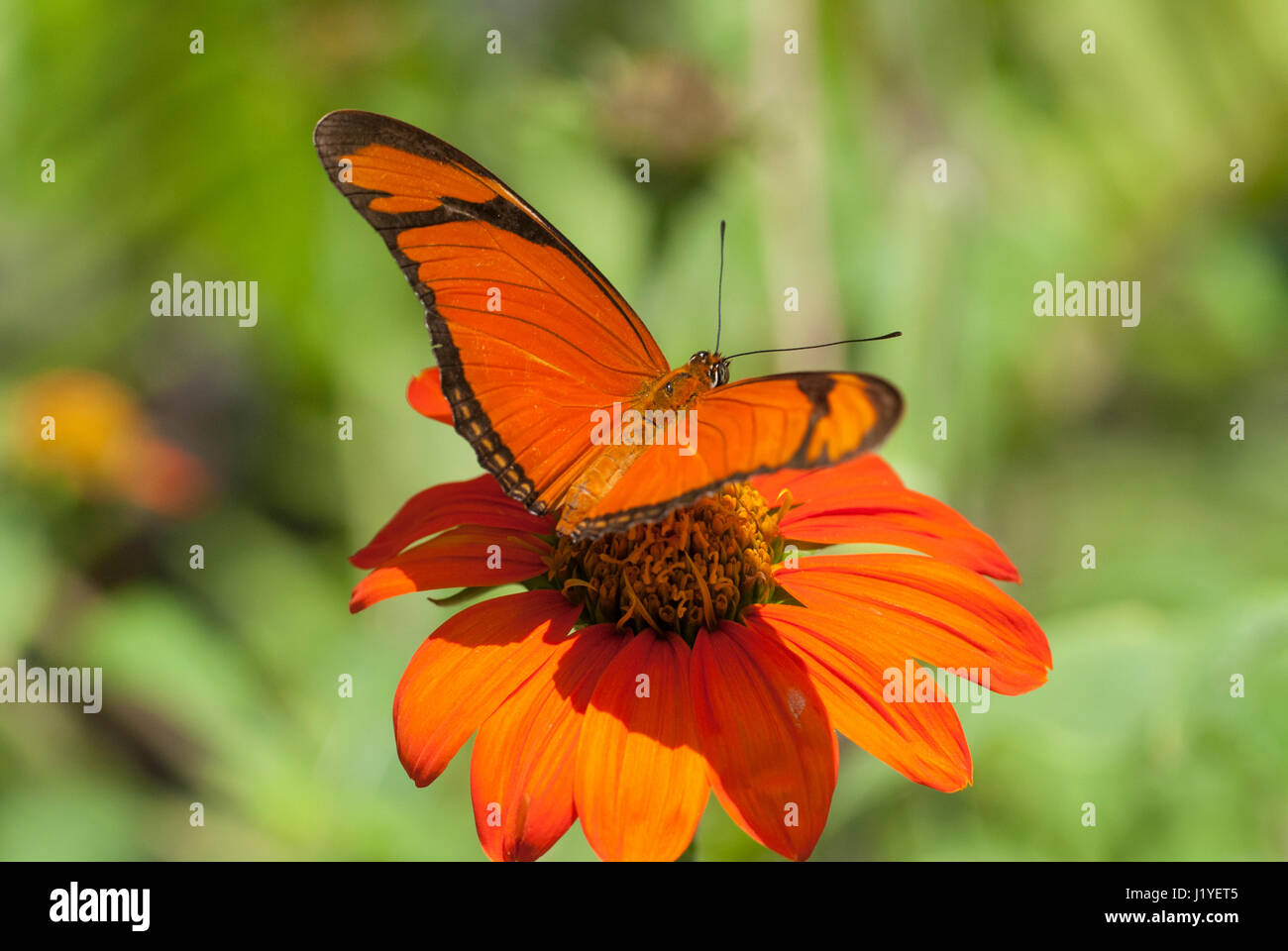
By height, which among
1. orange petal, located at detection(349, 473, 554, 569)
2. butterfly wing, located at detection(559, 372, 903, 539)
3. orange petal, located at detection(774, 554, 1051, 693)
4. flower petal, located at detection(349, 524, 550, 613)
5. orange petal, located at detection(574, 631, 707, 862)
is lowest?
orange petal, located at detection(574, 631, 707, 862)

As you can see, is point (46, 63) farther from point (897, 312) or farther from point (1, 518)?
point (897, 312)

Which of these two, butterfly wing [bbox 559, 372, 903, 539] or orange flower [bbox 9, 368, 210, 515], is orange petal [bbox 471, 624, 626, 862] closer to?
butterfly wing [bbox 559, 372, 903, 539]

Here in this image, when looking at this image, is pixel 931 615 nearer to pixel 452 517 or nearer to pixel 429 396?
pixel 452 517

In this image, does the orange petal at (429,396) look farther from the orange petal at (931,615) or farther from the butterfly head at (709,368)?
the orange petal at (931,615)

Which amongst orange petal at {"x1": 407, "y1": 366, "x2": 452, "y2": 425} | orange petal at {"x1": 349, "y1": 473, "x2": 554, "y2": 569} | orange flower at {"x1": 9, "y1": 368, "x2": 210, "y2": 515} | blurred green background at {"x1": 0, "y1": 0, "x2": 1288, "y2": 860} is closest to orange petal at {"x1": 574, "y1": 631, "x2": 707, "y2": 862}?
orange petal at {"x1": 349, "y1": 473, "x2": 554, "y2": 569}

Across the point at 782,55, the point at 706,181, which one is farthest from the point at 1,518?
the point at 782,55

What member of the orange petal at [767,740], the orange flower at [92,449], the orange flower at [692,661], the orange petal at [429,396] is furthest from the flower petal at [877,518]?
the orange flower at [92,449]
